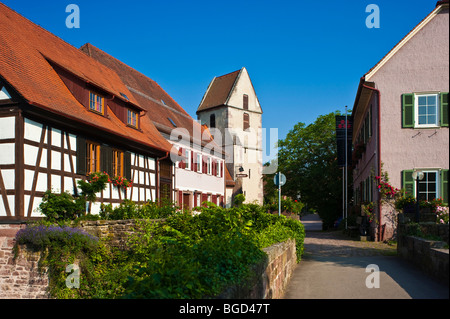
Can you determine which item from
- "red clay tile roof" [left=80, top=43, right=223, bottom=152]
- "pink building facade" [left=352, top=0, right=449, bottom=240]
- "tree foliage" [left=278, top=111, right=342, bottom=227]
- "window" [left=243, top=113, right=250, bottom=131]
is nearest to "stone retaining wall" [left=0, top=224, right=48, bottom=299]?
"pink building facade" [left=352, top=0, right=449, bottom=240]

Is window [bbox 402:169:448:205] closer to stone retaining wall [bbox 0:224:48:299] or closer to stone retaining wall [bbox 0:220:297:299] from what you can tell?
stone retaining wall [bbox 0:220:297:299]

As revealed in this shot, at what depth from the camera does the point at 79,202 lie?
13633 millimetres

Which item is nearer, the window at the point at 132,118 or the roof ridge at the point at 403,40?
the roof ridge at the point at 403,40

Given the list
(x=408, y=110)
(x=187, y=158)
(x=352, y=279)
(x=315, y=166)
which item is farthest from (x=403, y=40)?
(x=315, y=166)

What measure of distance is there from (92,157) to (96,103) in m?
2.60

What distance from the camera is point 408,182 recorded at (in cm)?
1658

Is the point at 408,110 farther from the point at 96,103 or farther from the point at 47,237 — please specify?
the point at 47,237

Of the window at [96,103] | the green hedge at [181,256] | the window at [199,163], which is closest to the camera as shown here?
the green hedge at [181,256]

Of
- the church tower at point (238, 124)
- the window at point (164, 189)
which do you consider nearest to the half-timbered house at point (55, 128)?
the window at point (164, 189)

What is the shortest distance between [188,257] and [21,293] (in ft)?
26.6

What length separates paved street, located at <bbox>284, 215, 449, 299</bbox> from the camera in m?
4.54

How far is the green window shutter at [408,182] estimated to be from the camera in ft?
54.3

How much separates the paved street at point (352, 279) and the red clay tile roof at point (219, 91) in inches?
1437

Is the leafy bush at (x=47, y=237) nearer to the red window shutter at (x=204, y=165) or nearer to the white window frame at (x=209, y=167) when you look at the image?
the red window shutter at (x=204, y=165)
